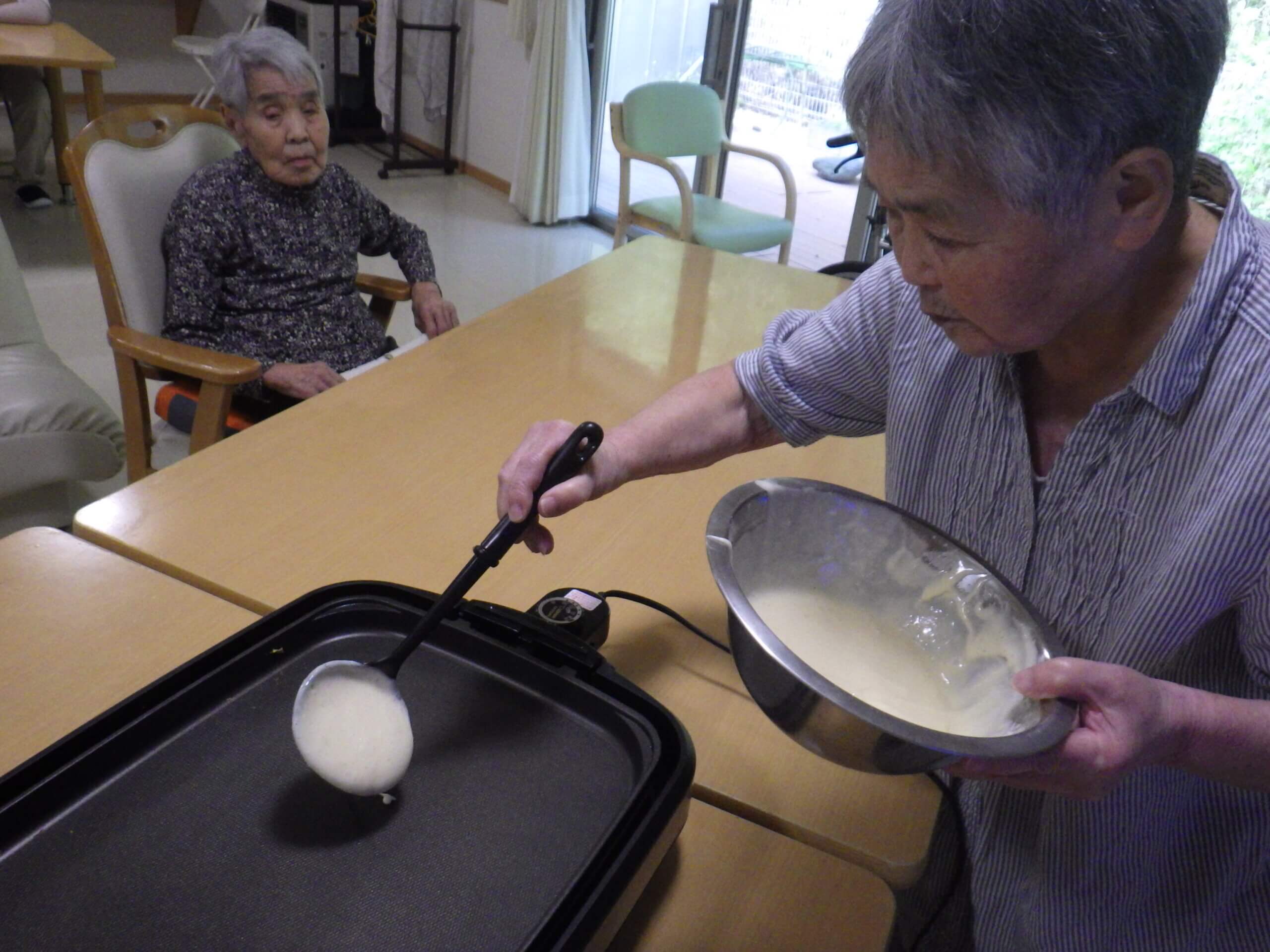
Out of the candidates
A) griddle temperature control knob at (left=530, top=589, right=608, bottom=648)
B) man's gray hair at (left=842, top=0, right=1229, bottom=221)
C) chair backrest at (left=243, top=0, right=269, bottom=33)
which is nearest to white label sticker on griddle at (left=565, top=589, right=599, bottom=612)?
griddle temperature control knob at (left=530, top=589, right=608, bottom=648)

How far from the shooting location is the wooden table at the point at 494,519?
2.68ft

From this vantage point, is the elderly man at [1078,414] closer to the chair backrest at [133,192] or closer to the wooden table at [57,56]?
the chair backrest at [133,192]

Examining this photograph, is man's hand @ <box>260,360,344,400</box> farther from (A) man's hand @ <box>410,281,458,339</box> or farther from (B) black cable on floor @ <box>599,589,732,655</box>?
(B) black cable on floor @ <box>599,589,732,655</box>

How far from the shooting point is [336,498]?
1107 mm

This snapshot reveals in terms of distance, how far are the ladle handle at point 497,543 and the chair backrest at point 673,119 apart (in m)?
2.98

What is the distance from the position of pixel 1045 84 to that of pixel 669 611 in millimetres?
574

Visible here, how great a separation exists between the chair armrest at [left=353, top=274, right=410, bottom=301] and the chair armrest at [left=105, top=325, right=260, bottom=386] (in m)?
0.54

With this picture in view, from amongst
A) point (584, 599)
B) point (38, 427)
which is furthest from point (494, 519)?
point (38, 427)

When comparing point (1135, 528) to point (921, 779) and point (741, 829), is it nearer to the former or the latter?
point (921, 779)

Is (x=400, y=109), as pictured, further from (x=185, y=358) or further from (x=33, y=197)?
(x=185, y=358)

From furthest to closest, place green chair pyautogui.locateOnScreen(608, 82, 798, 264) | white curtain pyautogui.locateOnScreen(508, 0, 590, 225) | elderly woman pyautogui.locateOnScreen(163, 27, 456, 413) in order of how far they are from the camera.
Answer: white curtain pyautogui.locateOnScreen(508, 0, 590, 225) → green chair pyautogui.locateOnScreen(608, 82, 798, 264) → elderly woman pyautogui.locateOnScreen(163, 27, 456, 413)

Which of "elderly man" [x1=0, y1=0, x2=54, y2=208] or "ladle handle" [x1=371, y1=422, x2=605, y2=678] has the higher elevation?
"ladle handle" [x1=371, y1=422, x2=605, y2=678]

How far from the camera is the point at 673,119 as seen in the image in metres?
3.68

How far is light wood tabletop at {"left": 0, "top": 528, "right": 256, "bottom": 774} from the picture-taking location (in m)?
0.77
